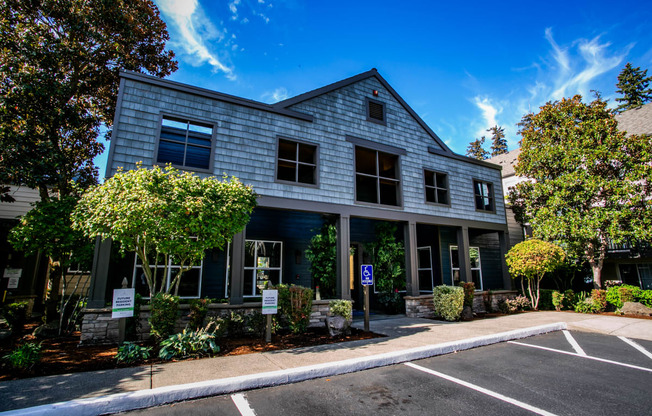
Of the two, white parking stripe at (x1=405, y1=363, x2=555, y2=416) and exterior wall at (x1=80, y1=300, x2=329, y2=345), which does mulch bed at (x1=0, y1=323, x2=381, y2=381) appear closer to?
exterior wall at (x1=80, y1=300, x2=329, y2=345)

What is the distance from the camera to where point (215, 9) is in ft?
32.2

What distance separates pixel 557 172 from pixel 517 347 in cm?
1113

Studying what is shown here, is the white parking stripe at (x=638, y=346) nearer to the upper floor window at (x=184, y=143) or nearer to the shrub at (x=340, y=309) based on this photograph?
the shrub at (x=340, y=309)

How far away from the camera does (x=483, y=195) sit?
46.4 ft

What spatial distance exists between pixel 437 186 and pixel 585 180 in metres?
6.26

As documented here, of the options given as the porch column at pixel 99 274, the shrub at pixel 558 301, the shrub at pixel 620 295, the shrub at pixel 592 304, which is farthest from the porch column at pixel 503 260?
the porch column at pixel 99 274

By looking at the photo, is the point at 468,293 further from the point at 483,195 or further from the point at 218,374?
the point at 218,374

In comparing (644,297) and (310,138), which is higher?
(310,138)

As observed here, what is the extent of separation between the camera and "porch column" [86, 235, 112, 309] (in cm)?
665

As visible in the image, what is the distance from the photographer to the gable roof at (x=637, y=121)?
16.6m

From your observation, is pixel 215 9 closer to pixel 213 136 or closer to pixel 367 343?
pixel 213 136

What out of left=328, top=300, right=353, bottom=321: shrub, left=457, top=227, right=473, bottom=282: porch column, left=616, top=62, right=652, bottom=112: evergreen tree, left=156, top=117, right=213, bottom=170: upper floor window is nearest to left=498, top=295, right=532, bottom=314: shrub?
left=457, top=227, right=473, bottom=282: porch column

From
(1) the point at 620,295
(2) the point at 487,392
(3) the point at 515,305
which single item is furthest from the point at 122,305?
(1) the point at 620,295

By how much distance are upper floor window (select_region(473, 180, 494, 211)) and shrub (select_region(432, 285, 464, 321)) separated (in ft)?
17.9
